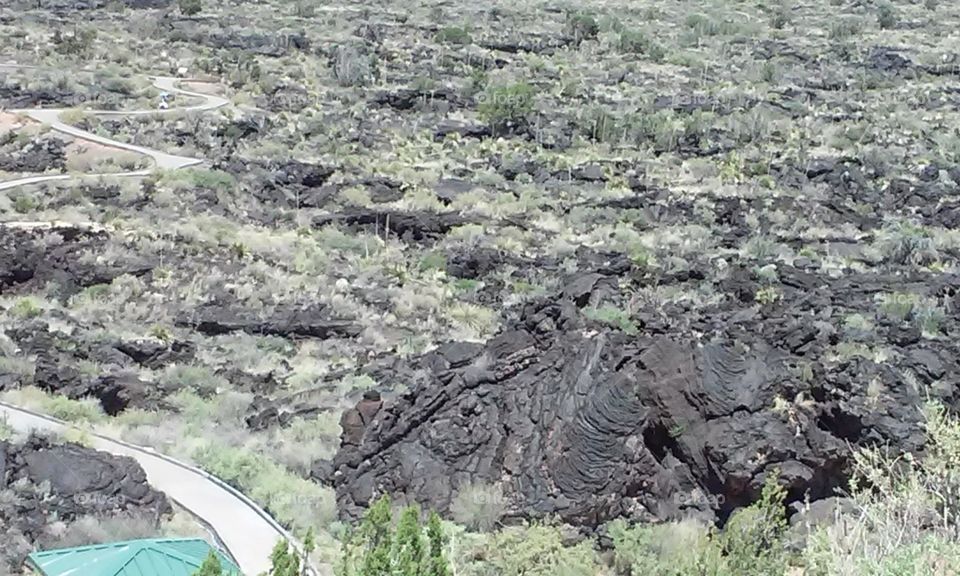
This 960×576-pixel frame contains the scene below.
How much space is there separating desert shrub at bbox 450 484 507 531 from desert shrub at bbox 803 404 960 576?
16.1 feet

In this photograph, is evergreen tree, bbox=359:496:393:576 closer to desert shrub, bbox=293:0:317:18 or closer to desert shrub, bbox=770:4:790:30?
desert shrub, bbox=293:0:317:18

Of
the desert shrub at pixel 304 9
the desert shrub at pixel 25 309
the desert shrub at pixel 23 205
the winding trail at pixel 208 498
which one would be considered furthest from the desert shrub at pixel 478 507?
the desert shrub at pixel 304 9

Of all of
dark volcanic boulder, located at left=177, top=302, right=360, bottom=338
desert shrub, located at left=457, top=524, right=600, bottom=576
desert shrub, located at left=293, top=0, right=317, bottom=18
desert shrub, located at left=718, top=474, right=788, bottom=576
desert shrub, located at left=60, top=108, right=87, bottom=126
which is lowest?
desert shrub, located at left=293, top=0, right=317, bottom=18

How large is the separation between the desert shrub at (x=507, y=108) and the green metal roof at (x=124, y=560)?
4003 cm

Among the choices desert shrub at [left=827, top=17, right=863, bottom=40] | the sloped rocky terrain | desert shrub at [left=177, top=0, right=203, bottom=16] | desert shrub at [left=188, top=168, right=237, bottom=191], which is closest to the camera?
the sloped rocky terrain

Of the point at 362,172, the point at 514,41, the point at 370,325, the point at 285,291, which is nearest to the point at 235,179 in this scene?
the point at 362,172

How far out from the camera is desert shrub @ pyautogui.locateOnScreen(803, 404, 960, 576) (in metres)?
9.59

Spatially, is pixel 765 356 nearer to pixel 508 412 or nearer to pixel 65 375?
pixel 508 412

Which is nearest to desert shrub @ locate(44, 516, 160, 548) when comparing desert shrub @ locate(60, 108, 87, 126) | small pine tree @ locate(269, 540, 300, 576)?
small pine tree @ locate(269, 540, 300, 576)

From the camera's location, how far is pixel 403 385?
75.0ft

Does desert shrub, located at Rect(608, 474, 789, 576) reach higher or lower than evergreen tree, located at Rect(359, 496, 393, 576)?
lower

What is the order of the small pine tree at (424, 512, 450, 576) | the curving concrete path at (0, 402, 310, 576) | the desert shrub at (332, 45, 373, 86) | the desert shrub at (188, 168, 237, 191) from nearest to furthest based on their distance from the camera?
1. the small pine tree at (424, 512, 450, 576)
2. the curving concrete path at (0, 402, 310, 576)
3. the desert shrub at (188, 168, 237, 191)
4. the desert shrub at (332, 45, 373, 86)

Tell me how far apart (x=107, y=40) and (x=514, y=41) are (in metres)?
25.6

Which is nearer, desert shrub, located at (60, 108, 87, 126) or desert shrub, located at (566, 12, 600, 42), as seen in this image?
desert shrub, located at (60, 108, 87, 126)
